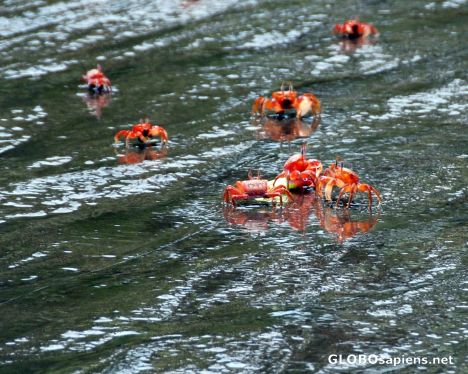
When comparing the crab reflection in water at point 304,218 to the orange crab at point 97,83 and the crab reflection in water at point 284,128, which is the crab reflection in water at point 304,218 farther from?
the orange crab at point 97,83

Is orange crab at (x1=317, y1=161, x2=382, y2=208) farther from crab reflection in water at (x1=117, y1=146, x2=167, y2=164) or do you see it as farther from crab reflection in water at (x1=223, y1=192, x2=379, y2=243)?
crab reflection in water at (x1=117, y1=146, x2=167, y2=164)

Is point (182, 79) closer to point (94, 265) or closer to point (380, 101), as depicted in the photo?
point (380, 101)

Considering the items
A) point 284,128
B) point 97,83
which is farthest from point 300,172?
point 97,83

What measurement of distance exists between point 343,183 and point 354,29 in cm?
492

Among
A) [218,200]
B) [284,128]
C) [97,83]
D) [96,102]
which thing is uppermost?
[97,83]

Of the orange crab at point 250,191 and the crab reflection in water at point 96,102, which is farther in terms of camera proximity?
the crab reflection in water at point 96,102

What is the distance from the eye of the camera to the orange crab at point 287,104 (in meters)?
9.09

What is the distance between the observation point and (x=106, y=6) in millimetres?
12500

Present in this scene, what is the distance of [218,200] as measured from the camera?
7062 millimetres

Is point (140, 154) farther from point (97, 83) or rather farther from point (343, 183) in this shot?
point (343, 183)

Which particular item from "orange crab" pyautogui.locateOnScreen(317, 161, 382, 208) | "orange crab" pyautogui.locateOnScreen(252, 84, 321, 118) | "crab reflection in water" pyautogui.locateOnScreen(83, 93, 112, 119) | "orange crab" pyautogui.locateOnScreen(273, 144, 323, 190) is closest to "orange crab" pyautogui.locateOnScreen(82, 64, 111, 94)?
"crab reflection in water" pyautogui.locateOnScreen(83, 93, 112, 119)

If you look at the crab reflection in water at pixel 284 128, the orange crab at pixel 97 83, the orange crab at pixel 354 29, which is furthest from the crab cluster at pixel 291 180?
the orange crab at pixel 354 29

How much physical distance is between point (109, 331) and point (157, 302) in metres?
0.41

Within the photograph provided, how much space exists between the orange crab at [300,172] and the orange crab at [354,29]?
4377 millimetres
